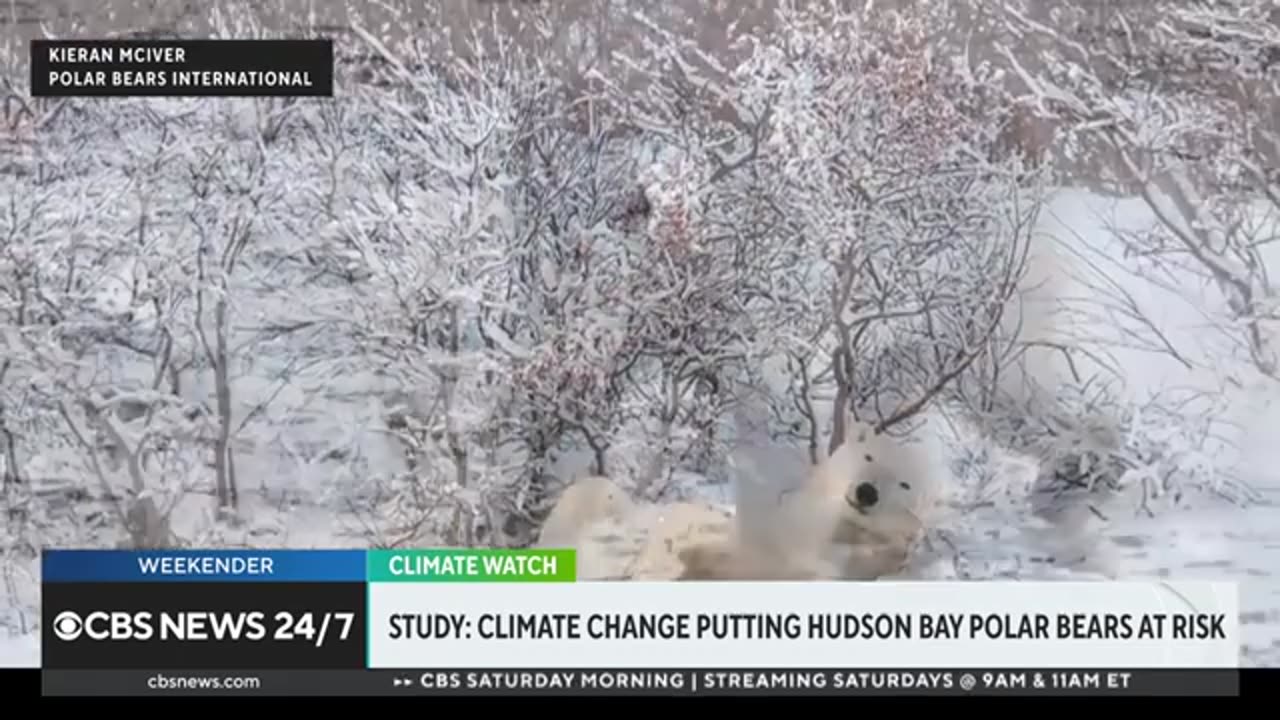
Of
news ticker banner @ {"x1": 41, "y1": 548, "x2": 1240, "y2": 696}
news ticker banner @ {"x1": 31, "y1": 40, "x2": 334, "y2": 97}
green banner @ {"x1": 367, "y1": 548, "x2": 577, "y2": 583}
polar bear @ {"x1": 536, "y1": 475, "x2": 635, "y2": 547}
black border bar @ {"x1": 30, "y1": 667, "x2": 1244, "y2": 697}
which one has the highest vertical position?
news ticker banner @ {"x1": 31, "y1": 40, "x2": 334, "y2": 97}

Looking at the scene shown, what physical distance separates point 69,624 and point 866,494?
1.09 meters

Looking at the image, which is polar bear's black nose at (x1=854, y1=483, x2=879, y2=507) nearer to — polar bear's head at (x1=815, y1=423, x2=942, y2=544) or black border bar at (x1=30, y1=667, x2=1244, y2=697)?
polar bear's head at (x1=815, y1=423, x2=942, y2=544)

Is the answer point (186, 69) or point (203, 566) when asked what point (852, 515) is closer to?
point (203, 566)

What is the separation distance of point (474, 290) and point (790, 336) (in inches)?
16.7

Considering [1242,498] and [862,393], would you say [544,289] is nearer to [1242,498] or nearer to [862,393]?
[862,393]

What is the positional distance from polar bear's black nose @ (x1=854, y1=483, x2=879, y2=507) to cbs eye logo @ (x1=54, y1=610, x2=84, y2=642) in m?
1.06

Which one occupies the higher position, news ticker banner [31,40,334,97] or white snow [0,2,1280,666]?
news ticker banner [31,40,334,97]

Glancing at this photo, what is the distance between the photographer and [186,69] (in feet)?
5.64

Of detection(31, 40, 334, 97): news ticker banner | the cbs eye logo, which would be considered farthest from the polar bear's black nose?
the cbs eye logo

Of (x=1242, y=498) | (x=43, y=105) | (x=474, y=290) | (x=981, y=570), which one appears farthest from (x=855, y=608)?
(x=43, y=105)

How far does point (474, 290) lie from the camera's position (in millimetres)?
1723

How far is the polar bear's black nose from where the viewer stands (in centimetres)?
173

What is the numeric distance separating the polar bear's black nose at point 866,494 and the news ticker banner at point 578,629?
0.11 metres

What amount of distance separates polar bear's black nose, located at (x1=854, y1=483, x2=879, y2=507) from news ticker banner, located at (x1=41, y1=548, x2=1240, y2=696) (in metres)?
0.11
